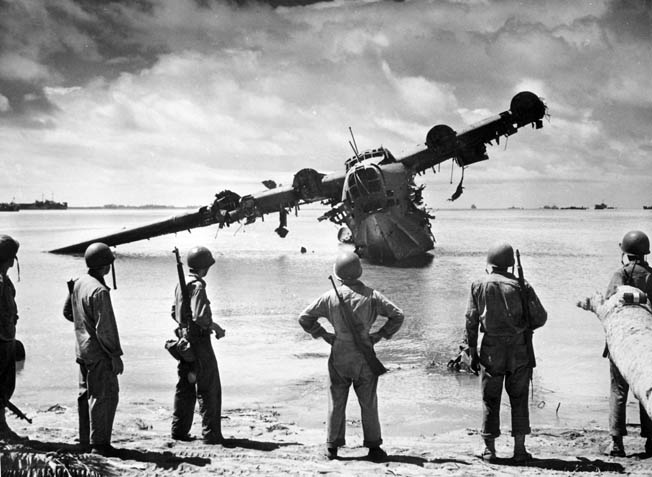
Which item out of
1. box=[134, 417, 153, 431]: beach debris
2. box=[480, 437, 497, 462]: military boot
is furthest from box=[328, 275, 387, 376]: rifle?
box=[134, 417, 153, 431]: beach debris

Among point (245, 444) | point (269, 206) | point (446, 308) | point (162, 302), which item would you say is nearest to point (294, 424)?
point (245, 444)

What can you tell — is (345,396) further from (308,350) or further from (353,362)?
(308,350)

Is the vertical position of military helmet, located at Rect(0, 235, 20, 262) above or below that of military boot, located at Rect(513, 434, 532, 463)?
above

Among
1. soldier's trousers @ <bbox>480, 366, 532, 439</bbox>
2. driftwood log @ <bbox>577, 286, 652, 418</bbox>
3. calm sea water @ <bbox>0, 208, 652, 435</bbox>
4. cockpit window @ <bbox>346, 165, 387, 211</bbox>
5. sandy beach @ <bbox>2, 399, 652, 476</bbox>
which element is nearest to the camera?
driftwood log @ <bbox>577, 286, 652, 418</bbox>

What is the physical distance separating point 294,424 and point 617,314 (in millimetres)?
3673

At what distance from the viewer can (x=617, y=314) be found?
576 centimetres

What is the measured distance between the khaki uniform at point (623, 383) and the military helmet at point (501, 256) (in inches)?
45.5

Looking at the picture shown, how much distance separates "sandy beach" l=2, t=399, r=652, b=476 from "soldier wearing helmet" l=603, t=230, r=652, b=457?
16 cm

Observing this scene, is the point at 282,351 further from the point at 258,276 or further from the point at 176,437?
the point at 258,276

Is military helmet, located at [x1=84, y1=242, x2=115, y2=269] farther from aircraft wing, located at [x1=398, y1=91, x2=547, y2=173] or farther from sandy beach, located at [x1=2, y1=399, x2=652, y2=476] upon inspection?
aircraft wing, located at [x1=398, y1=91, x2=547, y2=173]

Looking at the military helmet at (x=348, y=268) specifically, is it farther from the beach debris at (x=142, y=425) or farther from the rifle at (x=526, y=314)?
the beach debris at (x=142, y=425)

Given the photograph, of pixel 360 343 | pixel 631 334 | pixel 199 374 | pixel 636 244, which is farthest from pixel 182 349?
pixel 636 244

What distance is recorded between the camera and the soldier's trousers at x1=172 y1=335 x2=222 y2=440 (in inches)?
243

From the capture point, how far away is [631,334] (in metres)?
5.39
